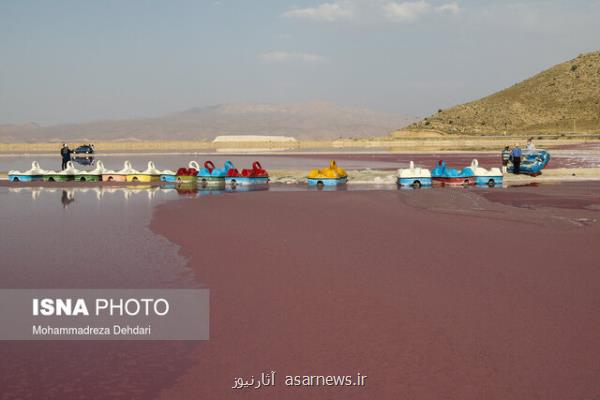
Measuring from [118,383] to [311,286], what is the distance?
15.4ft

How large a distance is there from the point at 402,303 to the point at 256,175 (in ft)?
81.6

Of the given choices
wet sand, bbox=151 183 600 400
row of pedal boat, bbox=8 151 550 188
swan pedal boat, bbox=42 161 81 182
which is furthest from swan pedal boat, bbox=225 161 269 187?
wet sand, bbox=151 183 600 400

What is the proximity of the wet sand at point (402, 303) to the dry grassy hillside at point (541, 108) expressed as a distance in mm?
102966

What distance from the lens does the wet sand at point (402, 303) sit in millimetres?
7090

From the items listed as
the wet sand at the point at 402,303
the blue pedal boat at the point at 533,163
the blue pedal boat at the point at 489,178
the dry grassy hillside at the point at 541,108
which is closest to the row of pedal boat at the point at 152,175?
the blue pedal boat at the point at 489,178

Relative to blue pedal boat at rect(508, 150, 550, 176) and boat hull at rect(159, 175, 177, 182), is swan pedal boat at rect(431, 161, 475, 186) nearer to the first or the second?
blue pedal boat at rect(508, 150, 550, 176)

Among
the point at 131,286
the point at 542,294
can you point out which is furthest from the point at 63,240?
the point at 542,294

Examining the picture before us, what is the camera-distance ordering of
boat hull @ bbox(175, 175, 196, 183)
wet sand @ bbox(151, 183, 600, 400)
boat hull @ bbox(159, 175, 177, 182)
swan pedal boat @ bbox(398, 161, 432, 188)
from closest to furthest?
1. wet sand @ bbox(151, 183, 600, 400)
2. swan pedal boat @ bbox(398, 161, 432, 188)
3. boat hull @ bbox(175, 175, 196, 183)
4. boat hull @ bbox(159, 175, 177, 182)

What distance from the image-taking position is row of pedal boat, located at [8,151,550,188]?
103ft

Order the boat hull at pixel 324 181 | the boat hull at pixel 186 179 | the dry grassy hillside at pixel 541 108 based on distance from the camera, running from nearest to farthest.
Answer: the boat hull at pixel 324 181 < the boat hull at pixel 186 179 < the dry grassy hillside at pixel 541 108

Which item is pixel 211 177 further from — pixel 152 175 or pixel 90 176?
pixel 90 176

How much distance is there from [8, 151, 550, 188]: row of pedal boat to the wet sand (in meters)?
11.5

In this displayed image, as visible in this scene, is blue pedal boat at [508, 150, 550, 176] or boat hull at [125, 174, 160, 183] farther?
boat hull at [125, 174, 160, 183]

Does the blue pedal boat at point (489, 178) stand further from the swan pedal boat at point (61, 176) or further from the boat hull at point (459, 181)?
the swan pedal boat at point (61, 176)
